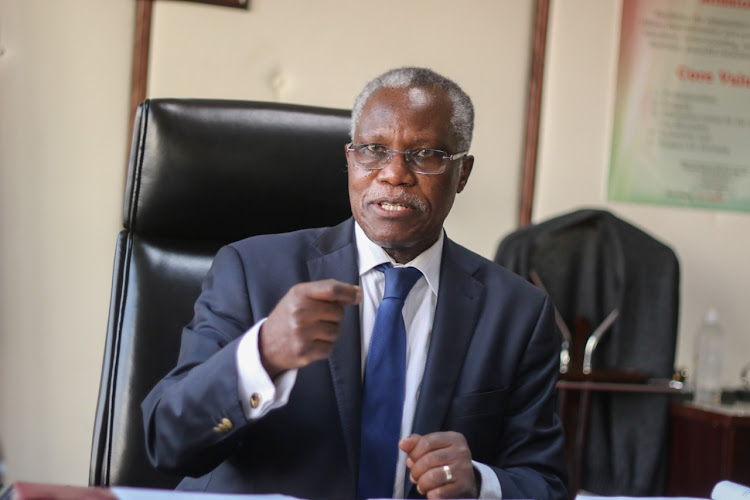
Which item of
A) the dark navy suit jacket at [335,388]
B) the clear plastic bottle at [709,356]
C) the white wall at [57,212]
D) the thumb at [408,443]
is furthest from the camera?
the clear plastic bottle at [709,356]

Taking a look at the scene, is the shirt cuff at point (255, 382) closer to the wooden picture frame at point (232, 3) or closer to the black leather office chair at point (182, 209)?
the black leather office chair at point (182, 209)

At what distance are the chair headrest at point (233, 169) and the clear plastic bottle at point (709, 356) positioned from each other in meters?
1.68

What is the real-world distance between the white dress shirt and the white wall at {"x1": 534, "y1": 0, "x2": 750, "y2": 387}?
1.43 meters

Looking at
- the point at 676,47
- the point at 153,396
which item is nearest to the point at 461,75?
the point at 676,47

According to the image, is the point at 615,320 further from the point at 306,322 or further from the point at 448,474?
the point at 306,322

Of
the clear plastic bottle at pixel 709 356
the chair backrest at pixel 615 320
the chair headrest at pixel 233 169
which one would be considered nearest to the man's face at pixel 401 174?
the chair headrest at pixel 233 169

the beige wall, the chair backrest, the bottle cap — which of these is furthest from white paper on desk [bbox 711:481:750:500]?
the bottle cap

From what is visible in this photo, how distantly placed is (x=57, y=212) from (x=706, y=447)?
1926 mm

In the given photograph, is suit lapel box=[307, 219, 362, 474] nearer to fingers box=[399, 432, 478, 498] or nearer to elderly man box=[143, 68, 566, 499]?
elderly man box=[143, 68, 566, 499]

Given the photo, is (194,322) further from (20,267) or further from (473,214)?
(473,214)

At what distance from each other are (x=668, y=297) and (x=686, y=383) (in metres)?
0.37

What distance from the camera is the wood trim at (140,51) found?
8.13ft

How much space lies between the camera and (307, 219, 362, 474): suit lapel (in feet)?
4.24

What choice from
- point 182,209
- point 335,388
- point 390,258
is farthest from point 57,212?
point 335,388
